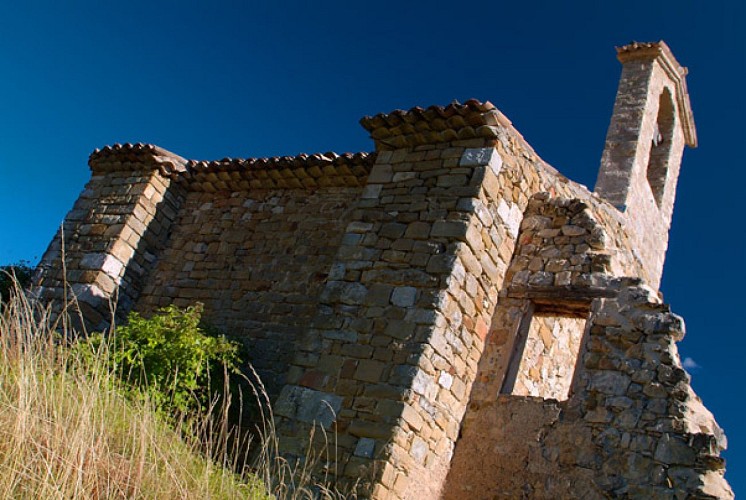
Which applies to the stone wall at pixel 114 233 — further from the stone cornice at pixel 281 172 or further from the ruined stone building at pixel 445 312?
the stone cornice at pixel 281 172

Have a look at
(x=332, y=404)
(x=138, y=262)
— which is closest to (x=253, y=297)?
(x=138, y=262)

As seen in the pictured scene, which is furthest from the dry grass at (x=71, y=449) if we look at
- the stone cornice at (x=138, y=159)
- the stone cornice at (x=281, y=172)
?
the stone cornice at (x=138, y=159)

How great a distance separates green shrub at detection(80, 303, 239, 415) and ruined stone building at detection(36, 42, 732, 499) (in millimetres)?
840

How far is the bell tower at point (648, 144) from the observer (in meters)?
10.4

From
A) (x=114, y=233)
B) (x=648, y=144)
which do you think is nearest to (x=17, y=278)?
(x=114, y=233)

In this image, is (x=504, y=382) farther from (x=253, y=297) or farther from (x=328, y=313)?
(x=253, y=297)

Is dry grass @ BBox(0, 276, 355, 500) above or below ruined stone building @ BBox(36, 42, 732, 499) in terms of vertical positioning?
below

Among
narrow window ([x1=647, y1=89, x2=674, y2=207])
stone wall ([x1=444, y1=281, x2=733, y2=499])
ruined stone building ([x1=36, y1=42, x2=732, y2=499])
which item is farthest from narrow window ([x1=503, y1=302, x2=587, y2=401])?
narrow window ([x1=647, y1=89, x2=674, y2=207])

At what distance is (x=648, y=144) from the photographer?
11.2 metres

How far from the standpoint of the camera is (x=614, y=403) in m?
5.59

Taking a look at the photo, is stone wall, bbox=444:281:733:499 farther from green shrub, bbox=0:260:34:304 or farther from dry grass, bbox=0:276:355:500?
green shrub, bbox=0:260:34:304

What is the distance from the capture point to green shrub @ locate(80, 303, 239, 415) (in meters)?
6.36

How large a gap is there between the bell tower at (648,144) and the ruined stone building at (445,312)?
2.14m

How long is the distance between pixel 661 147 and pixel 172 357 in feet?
31.0
